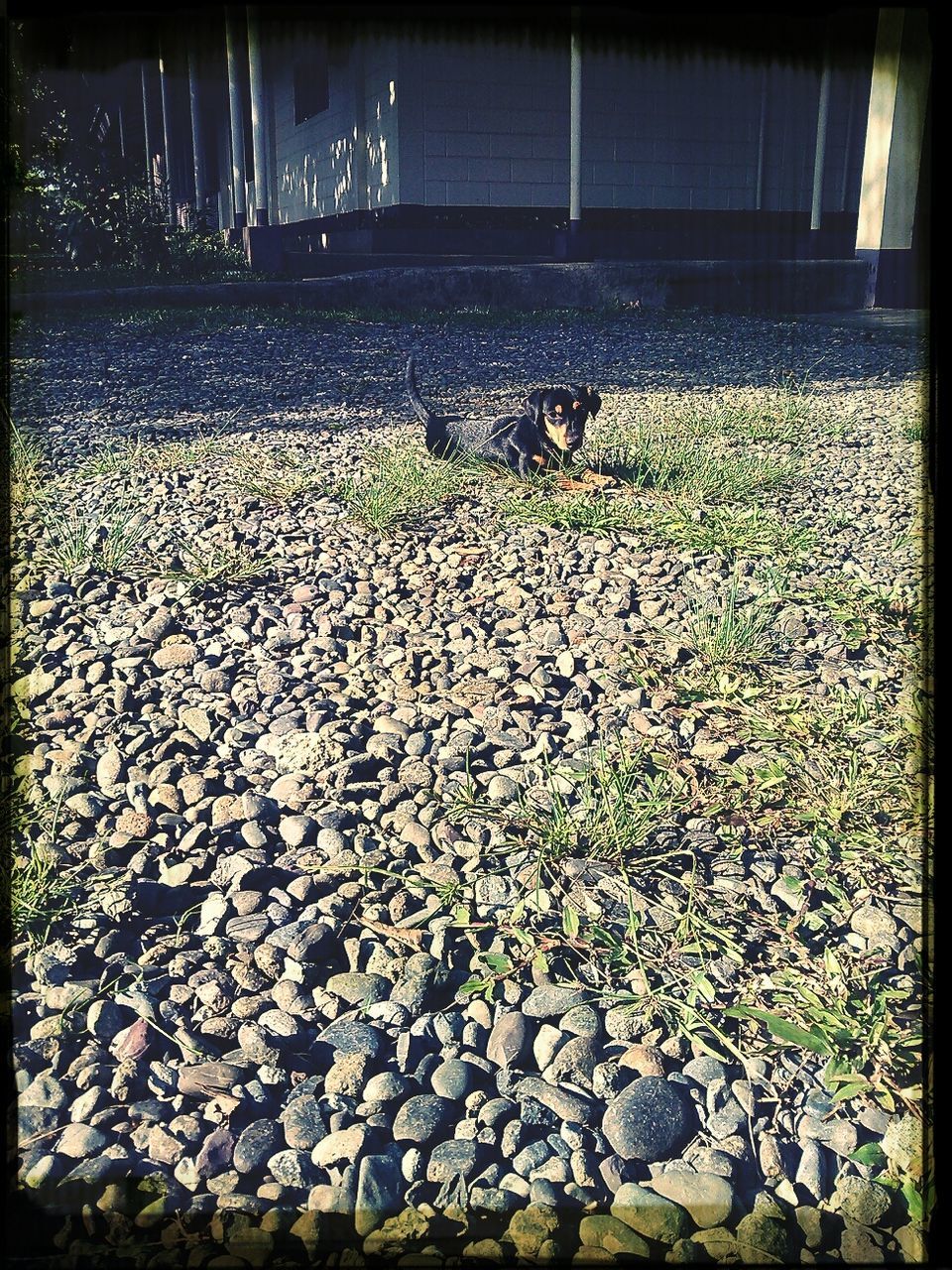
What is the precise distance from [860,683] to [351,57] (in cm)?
778

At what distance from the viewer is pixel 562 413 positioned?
10.2 ft

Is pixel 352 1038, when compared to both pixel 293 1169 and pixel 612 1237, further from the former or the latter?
pixel 612 1237

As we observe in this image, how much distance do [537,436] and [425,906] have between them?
207 cm

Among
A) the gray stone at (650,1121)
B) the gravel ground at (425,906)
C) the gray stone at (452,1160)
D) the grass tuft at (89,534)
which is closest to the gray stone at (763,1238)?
the gravel ground at (425,906)

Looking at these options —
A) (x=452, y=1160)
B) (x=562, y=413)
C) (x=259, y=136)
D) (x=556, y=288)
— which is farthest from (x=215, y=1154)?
(x=556, y=288)

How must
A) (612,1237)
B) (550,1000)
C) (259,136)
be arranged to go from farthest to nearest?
(259,136) < (550,1000) < (612,1237)

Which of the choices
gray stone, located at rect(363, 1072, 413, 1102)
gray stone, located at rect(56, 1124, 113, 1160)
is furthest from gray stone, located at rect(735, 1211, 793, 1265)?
gray stone, located at rect(56, 1124, 113, 1160)

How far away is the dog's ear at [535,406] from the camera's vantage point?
10.3 feet

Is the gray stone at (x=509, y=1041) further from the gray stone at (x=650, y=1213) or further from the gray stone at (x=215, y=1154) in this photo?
the gray stone at (x=215, y=1154)

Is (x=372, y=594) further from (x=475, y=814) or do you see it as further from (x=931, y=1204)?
(x=931, y=1204)

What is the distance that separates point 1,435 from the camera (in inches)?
48.3

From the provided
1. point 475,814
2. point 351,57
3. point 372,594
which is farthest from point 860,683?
point 351,57

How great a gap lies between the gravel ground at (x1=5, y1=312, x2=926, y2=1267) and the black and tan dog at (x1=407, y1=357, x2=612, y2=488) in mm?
238

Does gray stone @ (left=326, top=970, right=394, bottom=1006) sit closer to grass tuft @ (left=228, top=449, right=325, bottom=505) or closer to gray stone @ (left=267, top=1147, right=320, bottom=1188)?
gray stone @ (left=267, top=1147, right=320, bottom=1188)
